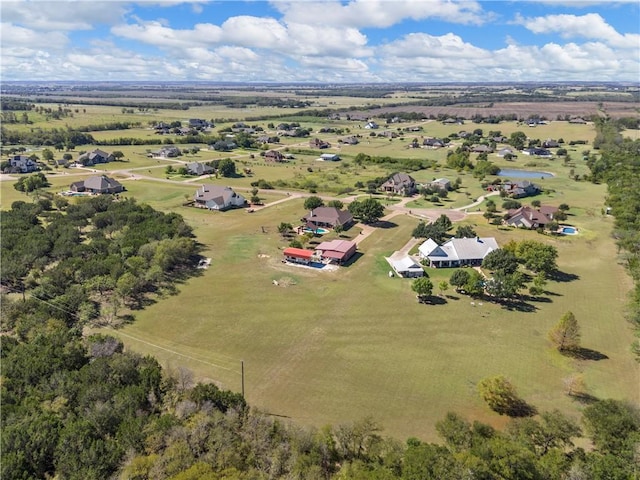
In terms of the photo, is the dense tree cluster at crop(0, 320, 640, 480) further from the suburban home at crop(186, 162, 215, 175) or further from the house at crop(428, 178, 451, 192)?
the suburban home at crop(186, 162, 215, 175)

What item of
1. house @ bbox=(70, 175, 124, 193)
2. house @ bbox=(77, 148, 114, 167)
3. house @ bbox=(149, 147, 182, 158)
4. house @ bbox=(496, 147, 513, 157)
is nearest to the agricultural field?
house @ bbox=(70, 175, 124, 193)

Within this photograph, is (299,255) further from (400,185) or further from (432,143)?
(432,143)

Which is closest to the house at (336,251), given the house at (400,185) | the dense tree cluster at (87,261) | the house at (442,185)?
the dense tree cluster at (87,261)

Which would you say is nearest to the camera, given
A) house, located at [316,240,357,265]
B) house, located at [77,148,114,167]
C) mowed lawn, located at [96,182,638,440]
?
mowed lawn, located at [96,182,638,440]

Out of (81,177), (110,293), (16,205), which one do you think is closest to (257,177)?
(81,177)

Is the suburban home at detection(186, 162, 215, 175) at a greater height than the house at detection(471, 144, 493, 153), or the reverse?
the house at detection(471, 144, 493, 153)

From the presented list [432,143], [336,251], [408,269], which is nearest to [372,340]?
[408,269]

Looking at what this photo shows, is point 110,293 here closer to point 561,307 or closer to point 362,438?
point 362,438
